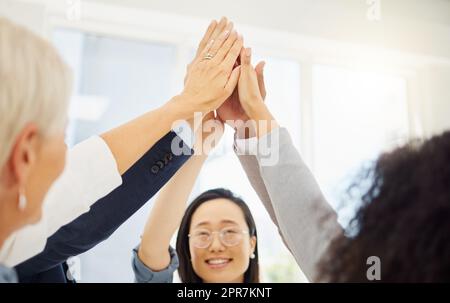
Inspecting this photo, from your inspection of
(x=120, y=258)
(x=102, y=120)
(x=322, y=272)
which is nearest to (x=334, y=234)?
(x=322, y=272)

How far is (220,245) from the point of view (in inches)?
39.8

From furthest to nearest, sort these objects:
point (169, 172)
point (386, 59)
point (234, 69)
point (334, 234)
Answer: point (386, 59) < point (234, 69) < point (169, 172) < point (334, 234)

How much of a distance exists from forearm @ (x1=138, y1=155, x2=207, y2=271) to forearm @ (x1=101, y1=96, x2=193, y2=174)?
4.1 inches

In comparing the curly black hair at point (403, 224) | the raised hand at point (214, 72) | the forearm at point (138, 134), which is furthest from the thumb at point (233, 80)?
the curly black hair at point (403, 224)

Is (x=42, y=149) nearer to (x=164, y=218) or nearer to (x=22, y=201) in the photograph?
(x=22, y=201)

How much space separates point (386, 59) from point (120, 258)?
0.84m

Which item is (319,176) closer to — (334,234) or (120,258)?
(120,258)

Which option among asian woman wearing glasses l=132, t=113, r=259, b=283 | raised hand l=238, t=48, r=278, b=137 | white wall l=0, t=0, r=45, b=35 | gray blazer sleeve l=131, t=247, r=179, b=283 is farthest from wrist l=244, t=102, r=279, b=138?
white wall l=0, t=0, r=45, b=35

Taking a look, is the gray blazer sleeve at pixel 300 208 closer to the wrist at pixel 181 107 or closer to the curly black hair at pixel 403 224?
the curly black hair at pixel 403 224

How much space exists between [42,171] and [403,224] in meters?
0.38

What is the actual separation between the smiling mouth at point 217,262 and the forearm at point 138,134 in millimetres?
386

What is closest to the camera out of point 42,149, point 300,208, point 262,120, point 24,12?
point 42,149

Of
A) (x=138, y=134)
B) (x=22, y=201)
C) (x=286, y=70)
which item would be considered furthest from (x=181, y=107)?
(x=286, y=70)
